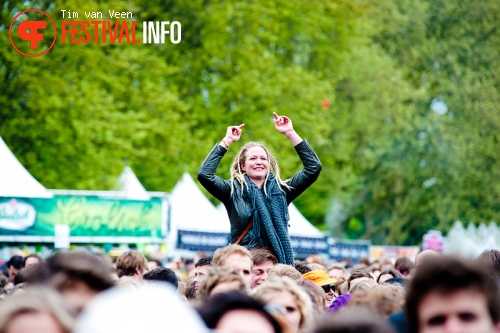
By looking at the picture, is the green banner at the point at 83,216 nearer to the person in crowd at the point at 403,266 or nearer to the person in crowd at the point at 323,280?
the person in crowd at the point at 403,266

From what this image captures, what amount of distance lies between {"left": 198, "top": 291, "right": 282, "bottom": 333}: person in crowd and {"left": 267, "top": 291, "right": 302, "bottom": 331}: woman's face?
2.97 ft

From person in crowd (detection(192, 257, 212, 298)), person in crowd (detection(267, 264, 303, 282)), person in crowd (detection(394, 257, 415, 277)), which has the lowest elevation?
person in crowd (detection(394, 257, 415, 277))

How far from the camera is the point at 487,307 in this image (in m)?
3.39

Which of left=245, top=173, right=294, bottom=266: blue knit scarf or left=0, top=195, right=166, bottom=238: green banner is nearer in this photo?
left=245, top=173, right=294, bottom=266: blue knit scarf

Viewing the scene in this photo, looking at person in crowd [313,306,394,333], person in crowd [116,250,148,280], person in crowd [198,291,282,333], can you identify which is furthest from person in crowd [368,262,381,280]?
person in crowd [313,306,394,333]

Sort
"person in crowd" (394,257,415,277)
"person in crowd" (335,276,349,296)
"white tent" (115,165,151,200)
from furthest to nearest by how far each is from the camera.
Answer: "white tent" (115,165,151,200) → "person in crowd" (394,257,415,277) → "person in crowd" (335,276,349,296)

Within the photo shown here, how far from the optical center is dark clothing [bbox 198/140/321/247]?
769cm

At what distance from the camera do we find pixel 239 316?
11.0 ft

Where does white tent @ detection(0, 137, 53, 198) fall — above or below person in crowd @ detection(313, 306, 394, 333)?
below

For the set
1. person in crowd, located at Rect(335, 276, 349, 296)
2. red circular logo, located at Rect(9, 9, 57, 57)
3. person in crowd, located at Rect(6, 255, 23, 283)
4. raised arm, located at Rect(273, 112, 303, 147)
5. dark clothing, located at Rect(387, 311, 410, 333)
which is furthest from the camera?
→ red circular logo, located at Rect(9, 9, 57, 57)

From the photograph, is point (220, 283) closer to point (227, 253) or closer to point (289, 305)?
point (289, 305)

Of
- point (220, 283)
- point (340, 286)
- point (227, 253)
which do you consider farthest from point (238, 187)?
point (220, 283)

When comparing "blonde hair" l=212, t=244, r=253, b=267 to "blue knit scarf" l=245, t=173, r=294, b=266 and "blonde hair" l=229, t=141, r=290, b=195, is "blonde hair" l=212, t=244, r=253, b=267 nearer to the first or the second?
"blue knit scarf" l=245, t=173, r=294, b=266

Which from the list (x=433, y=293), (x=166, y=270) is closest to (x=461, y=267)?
(x=433, y=293)
